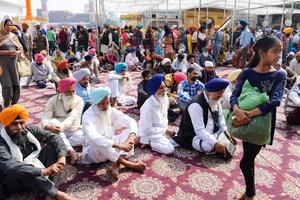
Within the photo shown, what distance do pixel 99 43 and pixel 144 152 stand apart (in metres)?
7.83

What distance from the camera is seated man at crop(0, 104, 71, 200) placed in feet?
7.37

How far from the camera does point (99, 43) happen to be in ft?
35.2

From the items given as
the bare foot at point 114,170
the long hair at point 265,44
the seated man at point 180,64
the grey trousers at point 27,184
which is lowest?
the bare foot at point 114,170

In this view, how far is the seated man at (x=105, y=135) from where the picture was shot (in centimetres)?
285

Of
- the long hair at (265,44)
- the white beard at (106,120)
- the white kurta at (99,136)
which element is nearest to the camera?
the long hair at (265,44)

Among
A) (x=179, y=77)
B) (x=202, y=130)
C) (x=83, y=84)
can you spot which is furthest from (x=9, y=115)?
(x=179, y=77)

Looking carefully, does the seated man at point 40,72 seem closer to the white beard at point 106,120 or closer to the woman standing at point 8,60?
the woman standing at point 8,60

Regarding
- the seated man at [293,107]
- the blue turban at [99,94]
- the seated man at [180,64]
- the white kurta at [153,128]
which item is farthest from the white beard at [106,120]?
the seated man at [180,64]

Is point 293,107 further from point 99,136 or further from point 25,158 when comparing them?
point 25,158

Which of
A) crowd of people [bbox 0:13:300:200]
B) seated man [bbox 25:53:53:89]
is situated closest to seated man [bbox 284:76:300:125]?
crowd of people [bbox 0:13:300:200]

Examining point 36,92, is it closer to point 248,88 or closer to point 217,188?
point 217,188

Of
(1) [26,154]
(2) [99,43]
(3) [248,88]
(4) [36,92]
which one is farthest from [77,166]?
(2) [99,43]

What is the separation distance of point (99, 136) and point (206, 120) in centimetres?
119

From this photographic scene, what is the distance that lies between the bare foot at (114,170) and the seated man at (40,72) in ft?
15.0
